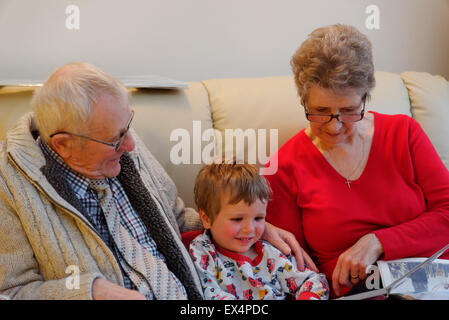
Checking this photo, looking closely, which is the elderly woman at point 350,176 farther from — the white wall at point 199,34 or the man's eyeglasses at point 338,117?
the white wall at point 199,34

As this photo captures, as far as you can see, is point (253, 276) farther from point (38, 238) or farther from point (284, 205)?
point (38, 238)

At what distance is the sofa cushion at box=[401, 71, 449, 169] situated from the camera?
2193 millimetres

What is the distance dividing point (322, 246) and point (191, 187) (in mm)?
520

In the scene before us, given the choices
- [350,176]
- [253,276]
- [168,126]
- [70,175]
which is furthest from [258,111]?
[70,175]

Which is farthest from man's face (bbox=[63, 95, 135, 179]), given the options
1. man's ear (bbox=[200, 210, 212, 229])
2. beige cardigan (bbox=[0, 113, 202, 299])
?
man's ear (bbox=[200, 210, 212, 229])

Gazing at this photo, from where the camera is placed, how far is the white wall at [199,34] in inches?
86.9

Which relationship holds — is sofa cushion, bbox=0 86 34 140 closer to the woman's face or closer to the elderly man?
the elderly man

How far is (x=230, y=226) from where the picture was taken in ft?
5.57

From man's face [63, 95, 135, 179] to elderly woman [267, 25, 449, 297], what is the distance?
57 cm

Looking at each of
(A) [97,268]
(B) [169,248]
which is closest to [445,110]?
(B) [169,248]

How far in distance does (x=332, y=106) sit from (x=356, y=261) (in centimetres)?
49

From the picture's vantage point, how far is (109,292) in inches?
55.2

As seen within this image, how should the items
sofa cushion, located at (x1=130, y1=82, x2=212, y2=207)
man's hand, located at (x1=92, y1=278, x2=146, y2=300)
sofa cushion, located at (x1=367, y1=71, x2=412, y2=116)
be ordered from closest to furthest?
man's hand, located at (x1=92, y1=278, x2=146, y2=300) → sofa cushion, located at (x1=130, y1=82, x2=212, y2=207) → sofa cushion, located at (x1=367, y1=71, x2=412, y2=116)
